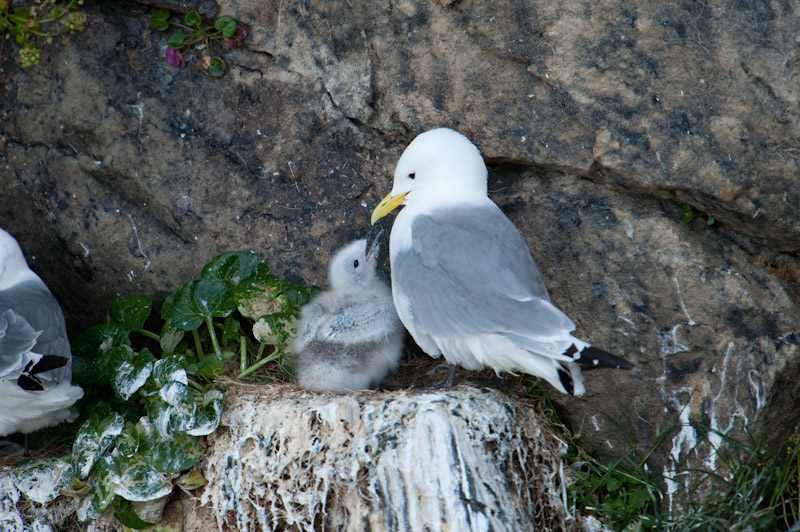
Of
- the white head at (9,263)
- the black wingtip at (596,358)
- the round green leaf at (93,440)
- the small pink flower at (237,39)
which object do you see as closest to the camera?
the black wingtip at (596,358)

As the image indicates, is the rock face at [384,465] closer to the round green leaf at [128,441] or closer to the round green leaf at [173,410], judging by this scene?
the round green leaf at [173,410]

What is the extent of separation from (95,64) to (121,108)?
0.80 feet

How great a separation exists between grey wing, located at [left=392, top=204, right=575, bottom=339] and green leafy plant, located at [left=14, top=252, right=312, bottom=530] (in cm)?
74

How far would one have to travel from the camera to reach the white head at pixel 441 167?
3004mm

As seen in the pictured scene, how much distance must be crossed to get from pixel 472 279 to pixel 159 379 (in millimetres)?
A: 1327

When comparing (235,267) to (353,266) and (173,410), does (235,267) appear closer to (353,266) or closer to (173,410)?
(353,266)

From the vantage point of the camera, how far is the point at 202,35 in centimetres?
349

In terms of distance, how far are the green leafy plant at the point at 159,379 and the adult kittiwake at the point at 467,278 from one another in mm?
716

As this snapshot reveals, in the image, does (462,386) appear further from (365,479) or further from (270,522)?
(270,522)

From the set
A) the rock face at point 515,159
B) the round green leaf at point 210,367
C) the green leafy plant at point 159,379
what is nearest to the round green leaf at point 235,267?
the green leafy plant at point 159,379

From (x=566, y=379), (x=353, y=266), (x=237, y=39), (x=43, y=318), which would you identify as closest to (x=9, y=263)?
(x=43, y=318)

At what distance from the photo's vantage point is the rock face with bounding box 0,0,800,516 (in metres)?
2.84

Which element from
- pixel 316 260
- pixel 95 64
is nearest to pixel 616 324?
pixel 316 260

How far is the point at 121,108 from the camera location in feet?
11.7
